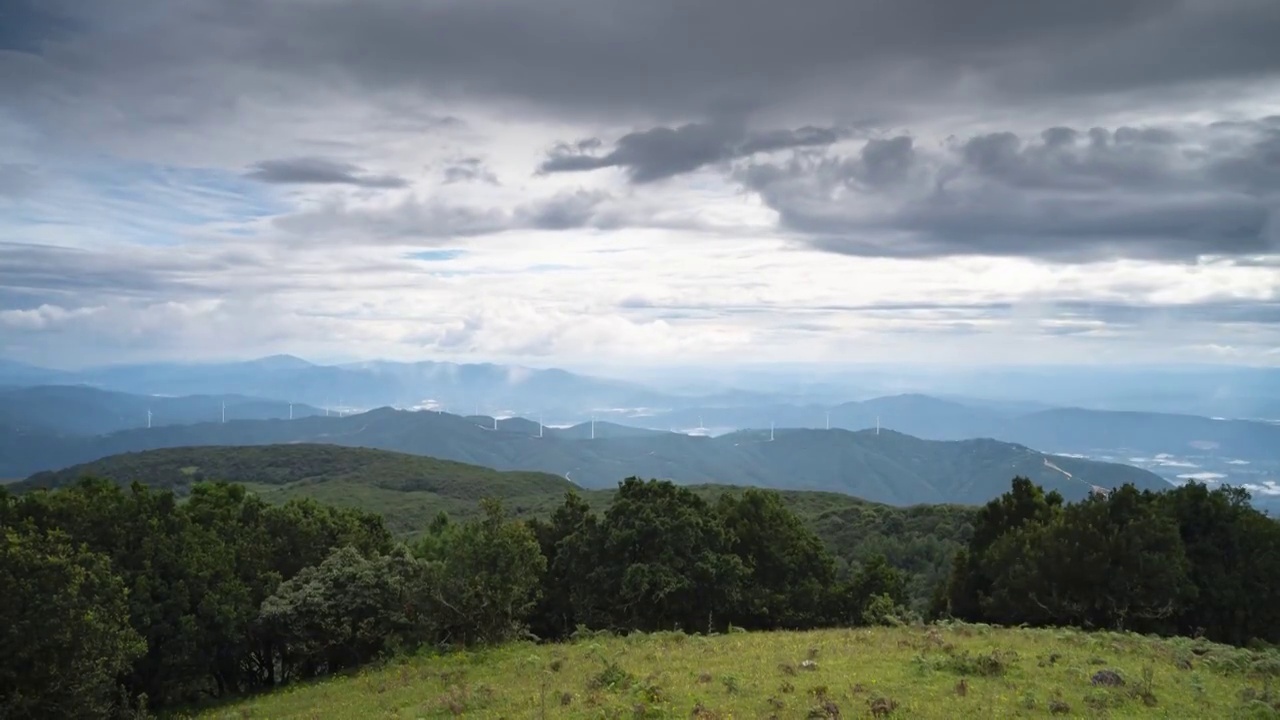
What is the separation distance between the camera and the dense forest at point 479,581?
29.9m

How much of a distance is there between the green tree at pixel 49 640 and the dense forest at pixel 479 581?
0.06 m

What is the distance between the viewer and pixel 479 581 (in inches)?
1452

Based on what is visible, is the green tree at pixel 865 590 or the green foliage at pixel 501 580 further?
the green tree at pixel 865 590

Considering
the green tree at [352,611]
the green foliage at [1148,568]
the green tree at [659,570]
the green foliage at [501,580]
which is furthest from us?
the green tree at [659,570]

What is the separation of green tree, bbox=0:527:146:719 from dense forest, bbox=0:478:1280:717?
64 millimetres

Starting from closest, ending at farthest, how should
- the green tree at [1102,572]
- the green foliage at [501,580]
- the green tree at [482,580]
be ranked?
the green foliage at [501,580] < the green tree at [482,580] < the green tree at [1102,572]

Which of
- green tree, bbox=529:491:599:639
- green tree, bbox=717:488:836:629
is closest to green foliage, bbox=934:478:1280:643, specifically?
green tree, bbox=717:488:836:629

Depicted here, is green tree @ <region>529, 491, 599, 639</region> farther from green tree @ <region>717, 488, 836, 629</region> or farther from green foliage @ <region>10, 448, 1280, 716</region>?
green tree @ <region>717, 488, 836, 629</region>

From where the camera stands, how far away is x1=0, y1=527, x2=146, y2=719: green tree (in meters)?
27.3

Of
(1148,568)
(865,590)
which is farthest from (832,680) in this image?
(865,590)

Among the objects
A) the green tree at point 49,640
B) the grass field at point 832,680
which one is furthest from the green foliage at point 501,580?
the grass field at point 832,680

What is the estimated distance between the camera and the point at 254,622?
38906mm

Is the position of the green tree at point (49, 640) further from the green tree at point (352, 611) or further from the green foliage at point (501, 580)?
the green tree at point (352, 611)

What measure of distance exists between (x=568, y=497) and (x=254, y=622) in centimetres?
2025
